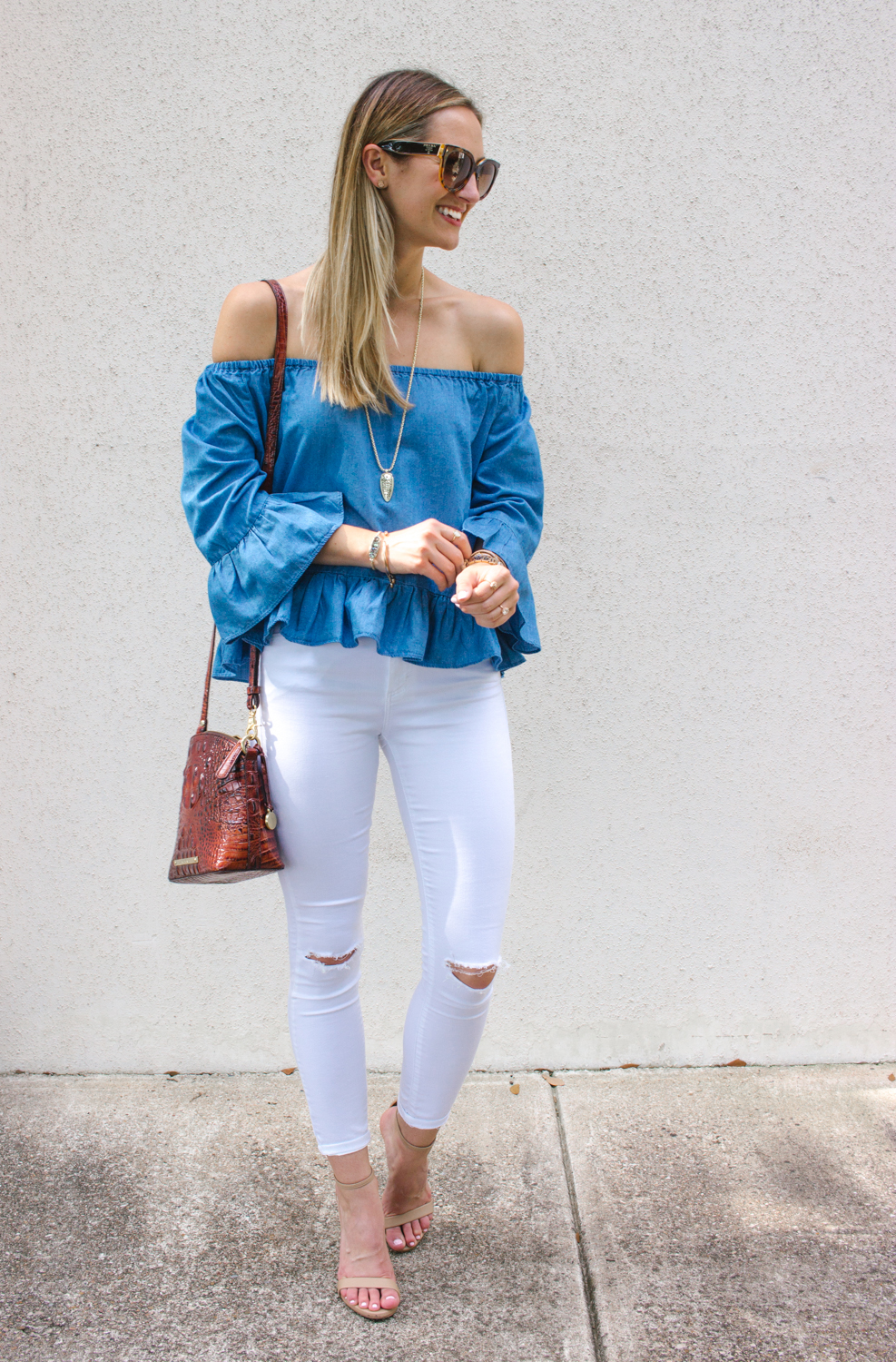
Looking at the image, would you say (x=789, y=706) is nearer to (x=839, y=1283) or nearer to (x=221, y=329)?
(x=839, y=1283)

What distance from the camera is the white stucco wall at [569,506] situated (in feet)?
7.44

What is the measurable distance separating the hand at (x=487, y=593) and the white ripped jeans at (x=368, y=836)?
0.18m

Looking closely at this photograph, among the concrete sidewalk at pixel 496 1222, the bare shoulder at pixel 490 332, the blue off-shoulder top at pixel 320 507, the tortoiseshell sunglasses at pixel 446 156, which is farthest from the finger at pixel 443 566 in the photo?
the concrete sidewalk at pixel 496 1222

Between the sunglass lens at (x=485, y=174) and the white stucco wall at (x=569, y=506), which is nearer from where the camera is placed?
the sunglass lens at (x=485, y=174)

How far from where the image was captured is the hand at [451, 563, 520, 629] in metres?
1.50

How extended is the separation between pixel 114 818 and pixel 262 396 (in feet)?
4.65

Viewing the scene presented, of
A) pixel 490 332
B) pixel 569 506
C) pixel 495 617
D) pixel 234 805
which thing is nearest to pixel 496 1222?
pixel 234 805

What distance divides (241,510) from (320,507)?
0.13 m

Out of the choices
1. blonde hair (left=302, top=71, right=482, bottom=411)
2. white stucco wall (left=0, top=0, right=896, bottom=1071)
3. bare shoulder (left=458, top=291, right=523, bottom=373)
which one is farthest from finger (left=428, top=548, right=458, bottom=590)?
white stucco wall (left=0, top=0, right=896, bottom=1071)

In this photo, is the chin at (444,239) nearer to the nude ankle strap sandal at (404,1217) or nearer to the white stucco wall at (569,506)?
the white stucco wall at (569,506)

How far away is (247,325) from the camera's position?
1.59m

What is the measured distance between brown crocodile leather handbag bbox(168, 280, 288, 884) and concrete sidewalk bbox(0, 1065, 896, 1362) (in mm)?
874

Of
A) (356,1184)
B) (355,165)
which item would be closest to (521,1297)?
(356,1184)

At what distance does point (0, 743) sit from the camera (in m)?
2.52
